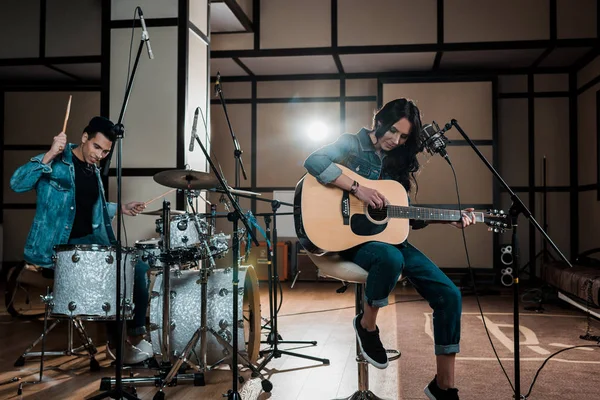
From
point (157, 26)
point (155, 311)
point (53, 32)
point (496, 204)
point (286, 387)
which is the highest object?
point (53, 32)

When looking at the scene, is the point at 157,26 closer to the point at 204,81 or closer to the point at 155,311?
the point at 204,81

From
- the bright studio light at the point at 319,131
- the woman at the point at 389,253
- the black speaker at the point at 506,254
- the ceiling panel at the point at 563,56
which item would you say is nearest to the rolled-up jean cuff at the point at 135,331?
the woman at the point at 389,253

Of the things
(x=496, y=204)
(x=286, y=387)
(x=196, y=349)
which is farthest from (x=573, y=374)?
(x=496, y=204)

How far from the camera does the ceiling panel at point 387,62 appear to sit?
7508 mm

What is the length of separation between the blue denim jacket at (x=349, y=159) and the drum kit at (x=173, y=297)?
0.85 metres

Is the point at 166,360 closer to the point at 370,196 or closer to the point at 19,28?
the point at 370,196

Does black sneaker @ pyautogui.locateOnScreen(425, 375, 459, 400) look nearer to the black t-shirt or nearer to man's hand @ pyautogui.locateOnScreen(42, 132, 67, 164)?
man's hand @ pyautogui.locateOnScreen(42, 132, 67, 164)

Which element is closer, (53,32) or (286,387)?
(286,387)

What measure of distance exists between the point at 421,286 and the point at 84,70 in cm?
719

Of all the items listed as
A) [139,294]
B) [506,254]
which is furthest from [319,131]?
[139,294]

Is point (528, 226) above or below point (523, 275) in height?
above

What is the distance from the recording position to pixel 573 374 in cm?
339

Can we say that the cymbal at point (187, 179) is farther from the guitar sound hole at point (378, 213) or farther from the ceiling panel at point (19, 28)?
the ceiling panel at point (19, 28)

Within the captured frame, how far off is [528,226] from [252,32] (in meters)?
4.75
